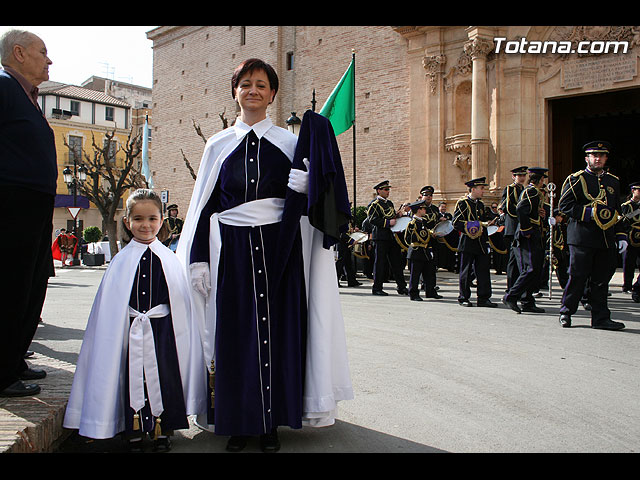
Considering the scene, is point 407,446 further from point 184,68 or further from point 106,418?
point 184,68

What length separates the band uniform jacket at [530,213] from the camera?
9.60 meters

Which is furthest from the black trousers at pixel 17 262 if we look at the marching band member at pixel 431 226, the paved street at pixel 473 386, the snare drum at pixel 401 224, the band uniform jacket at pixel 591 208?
the snare drum at pixel 401 224

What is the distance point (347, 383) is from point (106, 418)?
1348 millimetres

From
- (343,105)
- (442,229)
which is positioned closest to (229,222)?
(442,229)

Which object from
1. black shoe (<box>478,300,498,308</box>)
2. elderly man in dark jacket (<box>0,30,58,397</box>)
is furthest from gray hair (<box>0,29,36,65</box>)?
black shoe (<box>478,300,498,308</box>)

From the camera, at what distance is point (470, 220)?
36.3 feet

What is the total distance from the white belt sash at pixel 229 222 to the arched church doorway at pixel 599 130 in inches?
875

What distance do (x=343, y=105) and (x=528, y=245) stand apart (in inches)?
328

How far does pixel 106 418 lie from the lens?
3.24m

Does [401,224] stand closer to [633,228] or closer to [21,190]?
[633,228]

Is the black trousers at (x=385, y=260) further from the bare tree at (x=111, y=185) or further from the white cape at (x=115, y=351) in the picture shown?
the bare tree at (x=111, y=185)

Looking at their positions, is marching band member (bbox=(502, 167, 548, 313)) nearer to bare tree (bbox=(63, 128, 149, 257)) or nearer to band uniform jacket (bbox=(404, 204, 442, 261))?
band uniform jacket (bbox=(404, 204, 442, 261))

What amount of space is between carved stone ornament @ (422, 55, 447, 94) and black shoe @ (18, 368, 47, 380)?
21760mm
